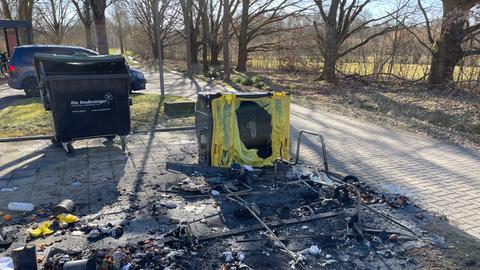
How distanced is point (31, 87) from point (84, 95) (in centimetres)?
792

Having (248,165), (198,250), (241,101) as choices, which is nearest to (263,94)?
(241,101)

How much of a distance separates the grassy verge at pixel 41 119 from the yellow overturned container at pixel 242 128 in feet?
11.5

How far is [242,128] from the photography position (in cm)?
577

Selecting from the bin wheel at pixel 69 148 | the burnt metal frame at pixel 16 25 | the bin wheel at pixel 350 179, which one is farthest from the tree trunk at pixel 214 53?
the bin wheel at pixel 350 179

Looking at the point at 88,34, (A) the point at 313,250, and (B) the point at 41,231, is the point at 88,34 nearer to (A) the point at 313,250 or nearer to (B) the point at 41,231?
(B) the point at 41,231

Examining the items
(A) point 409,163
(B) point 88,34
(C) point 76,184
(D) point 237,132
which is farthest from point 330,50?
(B) point 88,34

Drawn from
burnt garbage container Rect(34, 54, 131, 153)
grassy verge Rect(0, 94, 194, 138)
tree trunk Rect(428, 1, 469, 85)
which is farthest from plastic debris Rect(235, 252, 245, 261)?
tree trunk Rect(428, 1, 469, 85)

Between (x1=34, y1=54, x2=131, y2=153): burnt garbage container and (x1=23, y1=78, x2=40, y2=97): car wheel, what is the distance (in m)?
7.24

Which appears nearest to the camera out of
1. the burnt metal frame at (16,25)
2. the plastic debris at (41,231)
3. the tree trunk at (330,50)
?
the plastic debris at (41,231)

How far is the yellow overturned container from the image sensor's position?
5.58 metres

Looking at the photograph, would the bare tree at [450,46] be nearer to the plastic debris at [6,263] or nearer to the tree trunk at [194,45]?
the plastic debris at [6,263]

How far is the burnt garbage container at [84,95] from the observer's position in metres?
6.52

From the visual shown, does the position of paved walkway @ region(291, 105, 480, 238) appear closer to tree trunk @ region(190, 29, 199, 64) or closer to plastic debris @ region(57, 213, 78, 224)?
plastic debris @ region(57, 213, 78, 224)

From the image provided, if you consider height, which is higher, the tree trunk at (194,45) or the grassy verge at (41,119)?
the tree trunk at (194,45)
